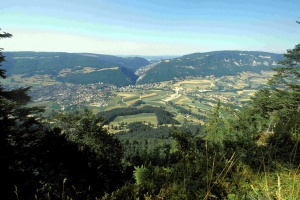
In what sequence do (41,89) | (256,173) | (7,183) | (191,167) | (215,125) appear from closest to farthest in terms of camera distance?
1. (256,173)
2. (191,167)
3. (7,183)
4. (215,125)
5. (41,89)

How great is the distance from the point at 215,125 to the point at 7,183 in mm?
19470

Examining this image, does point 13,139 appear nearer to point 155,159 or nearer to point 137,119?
point 155,159

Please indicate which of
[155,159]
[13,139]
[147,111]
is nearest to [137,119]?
[147,111]

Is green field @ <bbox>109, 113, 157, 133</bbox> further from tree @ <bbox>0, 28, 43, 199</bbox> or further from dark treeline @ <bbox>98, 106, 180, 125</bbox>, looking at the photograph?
tree @ <bbox>0, 28, 43, 199</bbox>

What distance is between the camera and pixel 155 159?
11.1 meters

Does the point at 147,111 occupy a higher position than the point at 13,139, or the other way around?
the point at 13,139

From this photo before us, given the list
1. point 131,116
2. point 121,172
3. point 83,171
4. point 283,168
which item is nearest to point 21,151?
point 83,171

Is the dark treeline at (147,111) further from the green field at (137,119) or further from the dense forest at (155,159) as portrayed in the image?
the dense forest at (155,159)

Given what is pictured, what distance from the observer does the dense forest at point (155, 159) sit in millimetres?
2654

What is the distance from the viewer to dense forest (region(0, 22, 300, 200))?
8.71 ft

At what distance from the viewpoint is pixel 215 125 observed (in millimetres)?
21047

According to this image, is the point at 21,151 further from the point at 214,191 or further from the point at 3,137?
the point at 214,191

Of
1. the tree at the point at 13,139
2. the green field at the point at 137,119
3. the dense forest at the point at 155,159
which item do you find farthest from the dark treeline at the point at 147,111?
the tree at the point at 13,139

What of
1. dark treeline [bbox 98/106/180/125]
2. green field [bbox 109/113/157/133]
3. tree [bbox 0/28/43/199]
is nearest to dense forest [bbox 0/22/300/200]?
tree [bbox 0/28/43/199]
